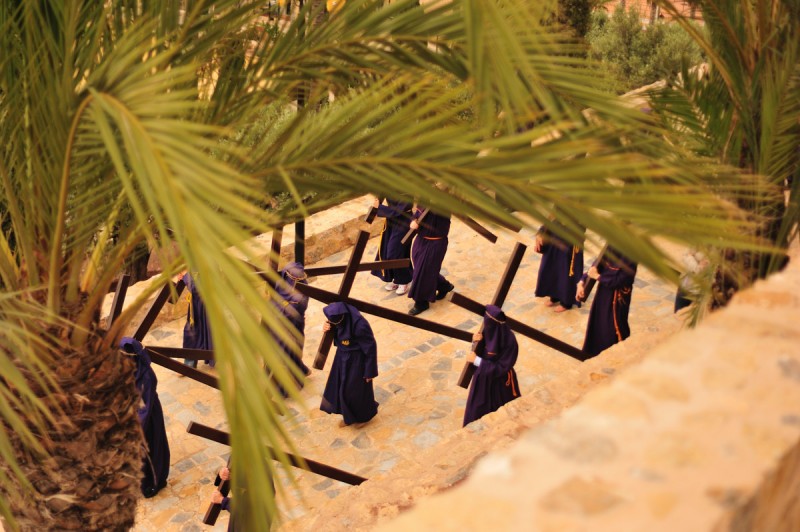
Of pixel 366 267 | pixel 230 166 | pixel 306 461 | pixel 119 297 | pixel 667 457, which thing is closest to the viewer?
pixel 667 457

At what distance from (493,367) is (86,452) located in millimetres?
4344

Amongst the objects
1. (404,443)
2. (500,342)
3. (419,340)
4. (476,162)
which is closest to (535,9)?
(476,162)

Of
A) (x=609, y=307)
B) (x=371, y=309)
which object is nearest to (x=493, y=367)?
(x=371, y=309)

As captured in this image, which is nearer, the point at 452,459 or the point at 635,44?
the point at 452,459

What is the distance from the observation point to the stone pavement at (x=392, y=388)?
8125mm

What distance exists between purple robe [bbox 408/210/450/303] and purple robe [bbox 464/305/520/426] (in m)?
2.36

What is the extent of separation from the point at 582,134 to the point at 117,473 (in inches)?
117

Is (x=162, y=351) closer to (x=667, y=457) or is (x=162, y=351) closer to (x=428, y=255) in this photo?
(x=428, y=255)

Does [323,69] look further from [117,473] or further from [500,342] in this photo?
[500,342]

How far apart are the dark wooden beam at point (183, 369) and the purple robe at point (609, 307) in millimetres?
3876

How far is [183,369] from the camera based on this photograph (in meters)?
7.66

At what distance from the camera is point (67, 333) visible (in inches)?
173

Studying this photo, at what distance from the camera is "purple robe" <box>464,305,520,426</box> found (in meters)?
8.23

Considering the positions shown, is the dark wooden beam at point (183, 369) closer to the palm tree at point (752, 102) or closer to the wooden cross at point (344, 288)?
the wooden cross at point (344, 288)
